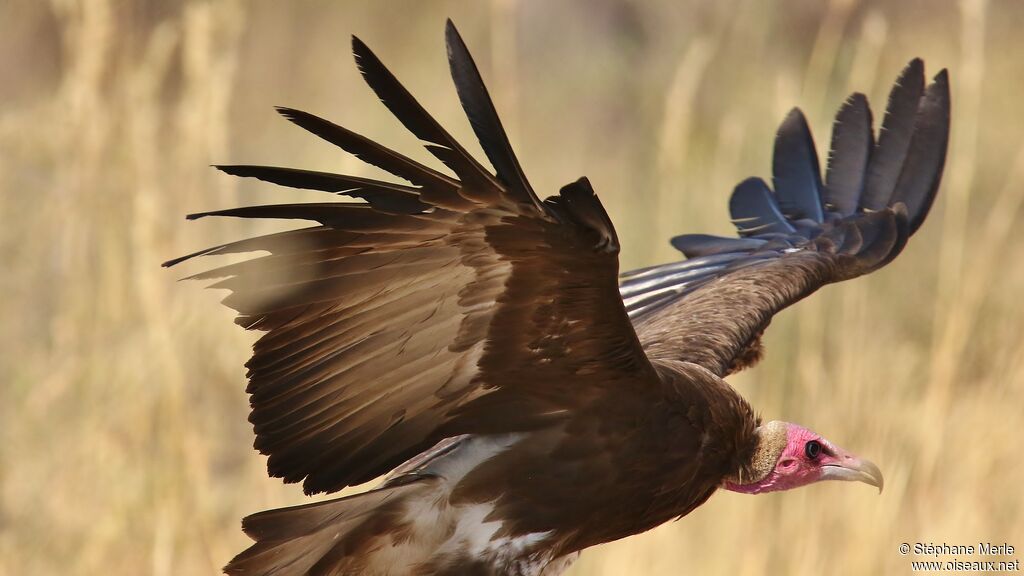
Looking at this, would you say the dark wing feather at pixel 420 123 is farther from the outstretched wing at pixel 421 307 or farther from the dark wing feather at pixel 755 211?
the dark wing feather at pixel 755 211

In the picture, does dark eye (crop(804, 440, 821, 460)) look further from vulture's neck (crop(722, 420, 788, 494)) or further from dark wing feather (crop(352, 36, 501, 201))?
dark wing feather (crop(352, 36, 501, 201))

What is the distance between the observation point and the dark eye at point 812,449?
12.5ft

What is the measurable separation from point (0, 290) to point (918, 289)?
4618mm

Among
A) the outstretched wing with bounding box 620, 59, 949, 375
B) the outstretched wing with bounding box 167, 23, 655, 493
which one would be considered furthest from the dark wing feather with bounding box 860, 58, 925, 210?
the outstretched wing with bounding box 167, 23, 655, 493

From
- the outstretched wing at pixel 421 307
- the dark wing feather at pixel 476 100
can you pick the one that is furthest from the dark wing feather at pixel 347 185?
the dark wing feather at pixel 476 100

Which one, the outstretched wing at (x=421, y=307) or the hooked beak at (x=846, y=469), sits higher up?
the outstretched wing at (x=421, y=307)

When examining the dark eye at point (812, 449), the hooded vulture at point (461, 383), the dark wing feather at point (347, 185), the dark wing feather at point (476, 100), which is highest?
the dark wing feather at point (476, 100)

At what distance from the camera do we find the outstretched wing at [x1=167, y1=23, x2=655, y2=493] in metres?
2.58

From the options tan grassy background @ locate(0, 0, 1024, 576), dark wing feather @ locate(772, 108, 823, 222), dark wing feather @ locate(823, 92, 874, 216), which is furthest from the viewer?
dark wing feather @ locate(772, 108, 823, 222)

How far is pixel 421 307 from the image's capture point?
2822 millimetres

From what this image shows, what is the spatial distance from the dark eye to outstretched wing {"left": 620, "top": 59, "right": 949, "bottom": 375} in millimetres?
510

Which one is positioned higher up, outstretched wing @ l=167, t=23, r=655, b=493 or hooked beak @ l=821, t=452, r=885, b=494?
outstretched wing @ l=167, t=23, r=655, b=493

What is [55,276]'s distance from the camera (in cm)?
531

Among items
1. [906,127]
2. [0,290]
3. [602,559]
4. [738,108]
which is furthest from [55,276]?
[738,108]
